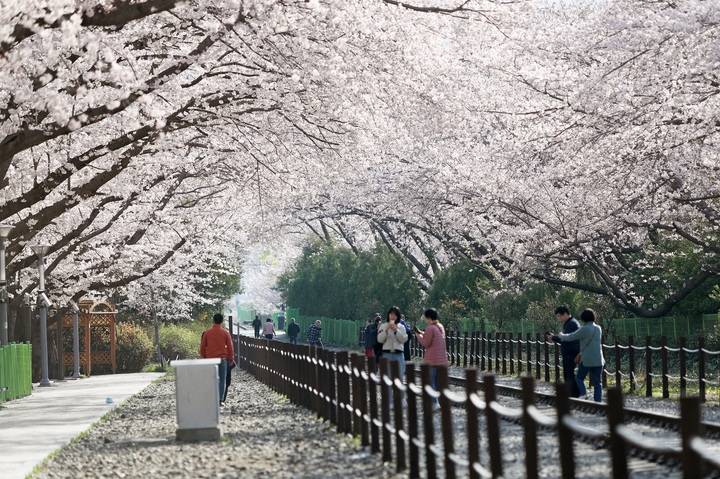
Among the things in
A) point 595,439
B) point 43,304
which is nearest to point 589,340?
point 595,439

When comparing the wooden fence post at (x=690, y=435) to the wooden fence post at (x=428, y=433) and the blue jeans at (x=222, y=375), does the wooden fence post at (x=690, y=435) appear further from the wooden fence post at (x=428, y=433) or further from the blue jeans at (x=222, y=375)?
the blue jeans at (x=222, y=375)

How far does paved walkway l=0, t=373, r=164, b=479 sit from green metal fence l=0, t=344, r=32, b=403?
26cm

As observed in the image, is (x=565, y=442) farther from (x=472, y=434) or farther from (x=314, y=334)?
(x=314, y=334)

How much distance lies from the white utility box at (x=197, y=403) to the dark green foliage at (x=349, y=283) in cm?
4221

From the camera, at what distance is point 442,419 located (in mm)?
10875

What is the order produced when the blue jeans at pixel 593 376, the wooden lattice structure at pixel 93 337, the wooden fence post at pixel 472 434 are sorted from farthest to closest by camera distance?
the wooden lattice structure at pixel 93 337 → the blue jeans at pixel 593 376 → the wooden fence post at pixel 472 434

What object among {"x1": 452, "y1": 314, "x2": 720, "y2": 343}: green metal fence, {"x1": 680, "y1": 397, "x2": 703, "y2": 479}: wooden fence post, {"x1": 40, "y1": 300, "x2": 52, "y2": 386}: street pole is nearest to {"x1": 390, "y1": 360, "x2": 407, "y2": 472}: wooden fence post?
{"x1": 680, "y1": 397, "x2": 703, "y2": 479}: wooden fence post

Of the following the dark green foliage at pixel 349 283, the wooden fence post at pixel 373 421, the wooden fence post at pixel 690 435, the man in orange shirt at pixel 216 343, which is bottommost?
the wooden fence post at pixel 373 421

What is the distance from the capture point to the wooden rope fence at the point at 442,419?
22.5ft

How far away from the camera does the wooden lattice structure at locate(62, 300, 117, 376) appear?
45.6 metres

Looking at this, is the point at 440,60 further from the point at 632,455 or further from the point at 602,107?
the point at 632,455

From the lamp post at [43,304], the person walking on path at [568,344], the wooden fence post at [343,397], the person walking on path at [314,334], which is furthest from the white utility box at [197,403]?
the person walking on path at [314,334]

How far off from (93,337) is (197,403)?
113 ft

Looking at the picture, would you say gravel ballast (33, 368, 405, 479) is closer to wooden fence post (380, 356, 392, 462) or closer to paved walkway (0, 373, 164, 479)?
wooden fence post (380, 356, 392, 462)
